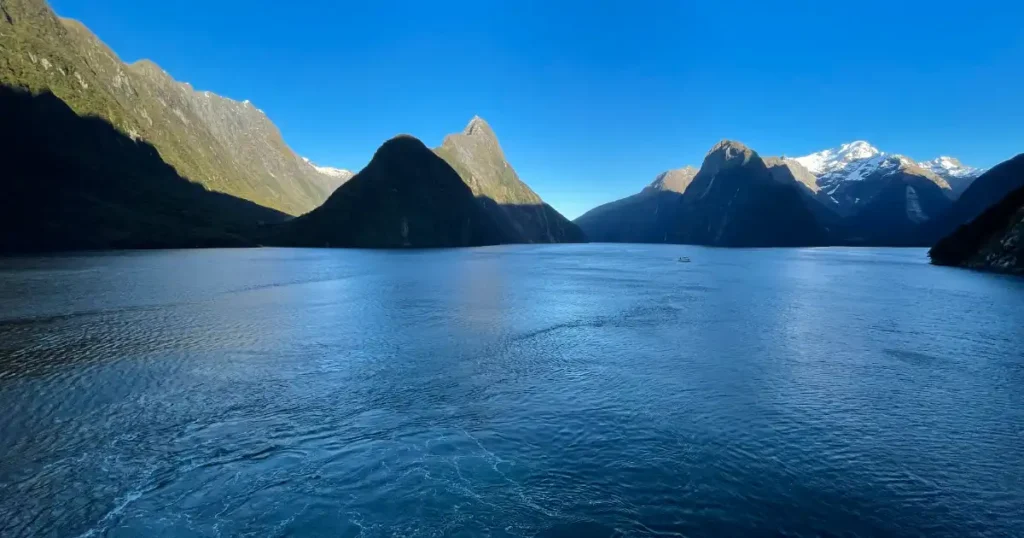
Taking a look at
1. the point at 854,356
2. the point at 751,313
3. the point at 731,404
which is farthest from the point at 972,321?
the point at 731,404

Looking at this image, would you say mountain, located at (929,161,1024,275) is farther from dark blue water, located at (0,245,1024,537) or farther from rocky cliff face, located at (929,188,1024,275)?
dark blue water, located at (0,245,1024,537)

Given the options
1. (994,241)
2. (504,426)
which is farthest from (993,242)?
(504,426)

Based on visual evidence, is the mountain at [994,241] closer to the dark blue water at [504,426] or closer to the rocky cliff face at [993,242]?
the rocky cliff face at [993,242]

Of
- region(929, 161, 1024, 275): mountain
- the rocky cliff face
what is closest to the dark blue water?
the rocky cliff face

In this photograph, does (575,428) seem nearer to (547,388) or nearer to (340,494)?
(547,388)

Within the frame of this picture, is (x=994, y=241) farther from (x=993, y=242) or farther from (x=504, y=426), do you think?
(x=504, y=426)

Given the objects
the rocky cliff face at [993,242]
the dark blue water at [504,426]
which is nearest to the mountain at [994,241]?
the rocky cliff face at [993,242]
